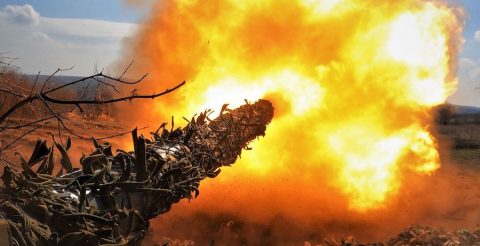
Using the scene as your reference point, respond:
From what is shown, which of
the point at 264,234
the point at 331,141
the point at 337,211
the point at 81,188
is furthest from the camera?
the point at 331,141

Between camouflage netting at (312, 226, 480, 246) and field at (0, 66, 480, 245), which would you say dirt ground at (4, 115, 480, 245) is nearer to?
field at (0, 66, 480, 245)

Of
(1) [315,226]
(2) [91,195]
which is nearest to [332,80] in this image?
(1) [315,226]

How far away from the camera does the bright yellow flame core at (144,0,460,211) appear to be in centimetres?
1150

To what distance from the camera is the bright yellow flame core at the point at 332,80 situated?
11.5 meters

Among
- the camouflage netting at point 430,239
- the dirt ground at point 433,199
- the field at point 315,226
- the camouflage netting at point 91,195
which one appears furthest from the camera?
the dirt ground at point 433,199

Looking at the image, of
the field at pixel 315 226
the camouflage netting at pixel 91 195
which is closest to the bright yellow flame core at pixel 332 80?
the field at pixel 315 226

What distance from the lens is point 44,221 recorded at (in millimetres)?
2584

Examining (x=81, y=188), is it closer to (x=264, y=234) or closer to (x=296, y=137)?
(x=264, y=234)

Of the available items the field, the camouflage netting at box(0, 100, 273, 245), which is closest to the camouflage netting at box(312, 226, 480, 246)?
the field

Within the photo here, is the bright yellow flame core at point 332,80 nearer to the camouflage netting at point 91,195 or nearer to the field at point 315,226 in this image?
the field at point 315,226

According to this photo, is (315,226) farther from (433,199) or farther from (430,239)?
(433,199)

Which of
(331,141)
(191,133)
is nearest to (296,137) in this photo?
(331,141)

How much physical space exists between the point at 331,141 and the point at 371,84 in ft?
5.83

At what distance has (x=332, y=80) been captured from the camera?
12031 mm
